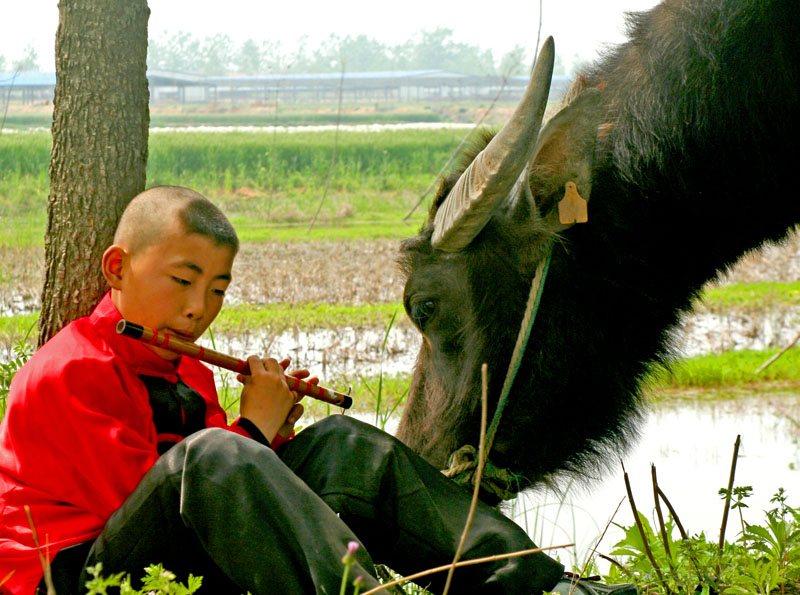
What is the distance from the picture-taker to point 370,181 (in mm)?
16031

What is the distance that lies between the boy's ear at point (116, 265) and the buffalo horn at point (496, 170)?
0.79 m

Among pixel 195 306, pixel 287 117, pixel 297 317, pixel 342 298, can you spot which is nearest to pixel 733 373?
pixel 297 317

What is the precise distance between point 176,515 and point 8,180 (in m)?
10.3

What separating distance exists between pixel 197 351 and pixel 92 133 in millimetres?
1150

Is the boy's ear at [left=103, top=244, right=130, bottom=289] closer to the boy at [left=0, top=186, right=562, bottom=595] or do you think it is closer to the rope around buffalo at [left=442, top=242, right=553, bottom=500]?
the boy at [left=0, top=186, right=562, bottom=595]

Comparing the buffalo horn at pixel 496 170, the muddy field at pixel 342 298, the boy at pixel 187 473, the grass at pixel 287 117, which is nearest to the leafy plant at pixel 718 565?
the boy at pixel 187 473

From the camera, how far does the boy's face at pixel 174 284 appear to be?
206cm

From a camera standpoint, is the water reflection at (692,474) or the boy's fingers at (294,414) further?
the water reflection at (692,474)

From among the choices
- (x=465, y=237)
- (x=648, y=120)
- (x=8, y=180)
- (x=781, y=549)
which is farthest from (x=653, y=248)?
(x=8, y=180)

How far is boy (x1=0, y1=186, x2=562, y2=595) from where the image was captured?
5.83 ft

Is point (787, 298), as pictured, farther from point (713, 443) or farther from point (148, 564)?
point (148, 564)

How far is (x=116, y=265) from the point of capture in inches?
83.7

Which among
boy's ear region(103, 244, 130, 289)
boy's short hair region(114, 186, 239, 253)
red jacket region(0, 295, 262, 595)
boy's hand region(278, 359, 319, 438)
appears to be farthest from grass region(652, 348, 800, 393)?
red jacket region(0, 295, 262, 595)

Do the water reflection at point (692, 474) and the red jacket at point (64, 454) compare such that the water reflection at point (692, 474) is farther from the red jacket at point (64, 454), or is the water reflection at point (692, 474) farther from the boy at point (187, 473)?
the red jacket at point (64, 454)
